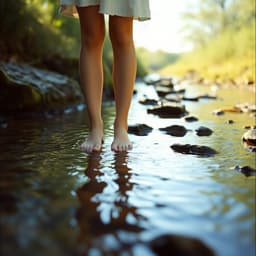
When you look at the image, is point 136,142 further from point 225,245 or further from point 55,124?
point 225,245

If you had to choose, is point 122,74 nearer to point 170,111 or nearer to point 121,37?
point 121,37

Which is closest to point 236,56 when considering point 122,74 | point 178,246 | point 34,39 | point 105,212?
Result: point 34,39

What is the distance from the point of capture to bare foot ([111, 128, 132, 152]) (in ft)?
6.47

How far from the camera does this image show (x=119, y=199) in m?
1.23

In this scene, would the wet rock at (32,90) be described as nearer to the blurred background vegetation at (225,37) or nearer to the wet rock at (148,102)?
the wet rock at (148,102)

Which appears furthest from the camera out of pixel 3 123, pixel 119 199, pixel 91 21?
pixel 3 123

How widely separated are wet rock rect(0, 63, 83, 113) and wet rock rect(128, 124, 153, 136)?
113 centimetres

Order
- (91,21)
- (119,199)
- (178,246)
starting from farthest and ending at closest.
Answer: (91,21) → (119,199) → (178,246)

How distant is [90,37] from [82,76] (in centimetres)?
20

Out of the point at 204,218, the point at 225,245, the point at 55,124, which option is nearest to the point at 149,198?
the point at 204,218

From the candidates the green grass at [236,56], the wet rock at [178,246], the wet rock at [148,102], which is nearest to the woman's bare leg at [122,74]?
the wet rock at [178,246]

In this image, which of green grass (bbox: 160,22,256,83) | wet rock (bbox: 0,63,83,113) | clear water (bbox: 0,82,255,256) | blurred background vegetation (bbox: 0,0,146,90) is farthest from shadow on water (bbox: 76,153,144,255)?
green grass (bbox: 160,22,256,83)

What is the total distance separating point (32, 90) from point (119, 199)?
2.35m

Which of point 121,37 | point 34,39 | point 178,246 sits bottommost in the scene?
point 178,246
